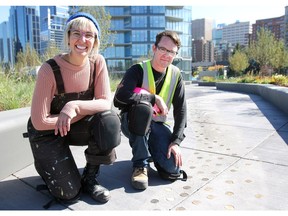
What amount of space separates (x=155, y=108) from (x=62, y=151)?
982mm

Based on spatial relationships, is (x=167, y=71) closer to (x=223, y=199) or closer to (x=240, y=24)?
(x=223, y=199)

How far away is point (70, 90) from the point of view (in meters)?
2.27

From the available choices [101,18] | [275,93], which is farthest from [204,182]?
[101,18]

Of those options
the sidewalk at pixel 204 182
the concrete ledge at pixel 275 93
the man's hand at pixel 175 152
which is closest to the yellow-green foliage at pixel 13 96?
the sidewalk at pixel 204 182

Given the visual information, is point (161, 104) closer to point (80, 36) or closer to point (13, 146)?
point (80, 36)

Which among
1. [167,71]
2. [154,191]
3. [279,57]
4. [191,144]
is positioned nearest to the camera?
[154,191]

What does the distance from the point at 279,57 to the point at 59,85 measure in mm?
27009

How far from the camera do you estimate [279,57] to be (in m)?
25.6

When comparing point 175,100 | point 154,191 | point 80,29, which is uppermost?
point 80,29

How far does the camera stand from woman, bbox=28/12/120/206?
213 centimetres

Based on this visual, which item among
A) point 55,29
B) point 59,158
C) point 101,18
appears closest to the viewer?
point 59,158

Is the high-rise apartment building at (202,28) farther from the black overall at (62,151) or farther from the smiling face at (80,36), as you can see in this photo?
the black overall at (62,151)

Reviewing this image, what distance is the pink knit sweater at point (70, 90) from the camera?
2117 mm

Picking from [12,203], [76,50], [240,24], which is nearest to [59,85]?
[76,50]
